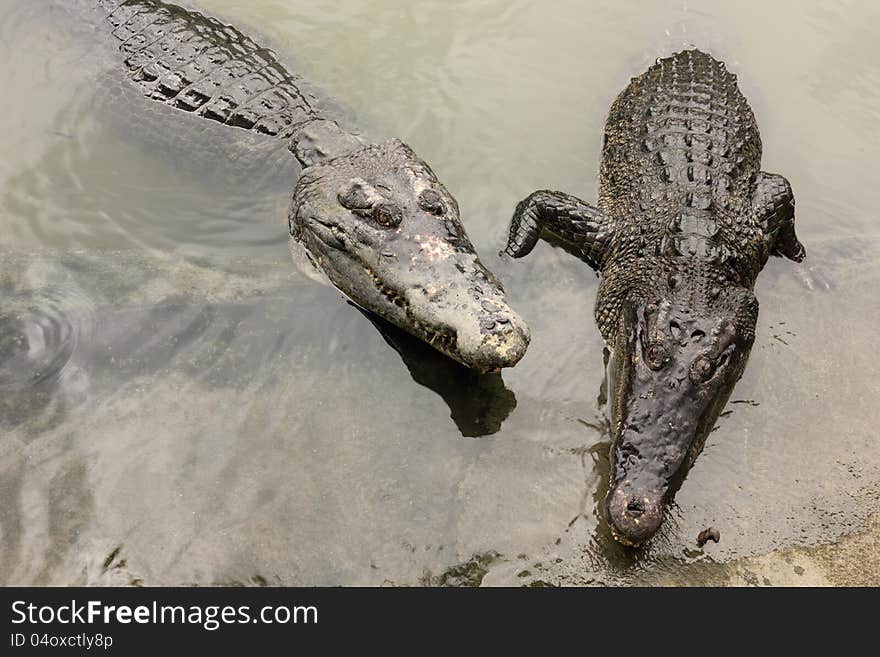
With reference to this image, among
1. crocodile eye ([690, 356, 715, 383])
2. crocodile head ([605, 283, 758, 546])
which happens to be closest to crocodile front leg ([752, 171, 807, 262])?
crocodile head ([605, 283, 758, 546])

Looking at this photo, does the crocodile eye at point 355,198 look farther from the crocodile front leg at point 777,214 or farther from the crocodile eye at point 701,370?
the crocodile front leg at point 777,214

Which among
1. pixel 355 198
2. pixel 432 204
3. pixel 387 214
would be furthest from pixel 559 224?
pixel 355 198

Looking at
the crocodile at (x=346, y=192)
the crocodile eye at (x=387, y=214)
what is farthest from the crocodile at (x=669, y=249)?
the crocodile eye at (x=387, y=214)

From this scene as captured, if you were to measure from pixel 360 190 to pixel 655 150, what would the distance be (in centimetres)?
192

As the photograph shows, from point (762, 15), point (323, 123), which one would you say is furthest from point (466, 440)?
point (762, 15)

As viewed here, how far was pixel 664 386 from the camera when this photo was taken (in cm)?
308

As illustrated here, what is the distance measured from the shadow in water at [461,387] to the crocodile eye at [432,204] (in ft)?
2.21

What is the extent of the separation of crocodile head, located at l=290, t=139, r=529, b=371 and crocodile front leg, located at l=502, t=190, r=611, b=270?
470 millimetres

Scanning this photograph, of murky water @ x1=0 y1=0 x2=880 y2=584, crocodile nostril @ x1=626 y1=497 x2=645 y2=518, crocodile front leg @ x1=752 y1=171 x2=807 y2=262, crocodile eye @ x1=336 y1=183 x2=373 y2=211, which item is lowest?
murky water @ x1=0 y1=0 x2=880 y2=584

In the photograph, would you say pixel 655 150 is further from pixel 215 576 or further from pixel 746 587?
pixel 215 576

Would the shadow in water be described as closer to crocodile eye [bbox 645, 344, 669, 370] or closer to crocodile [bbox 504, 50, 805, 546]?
crocodile [bbox 504, 50, 805, 546]

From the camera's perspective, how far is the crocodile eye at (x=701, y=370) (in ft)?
10.2

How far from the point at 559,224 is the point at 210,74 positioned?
8.02 ft

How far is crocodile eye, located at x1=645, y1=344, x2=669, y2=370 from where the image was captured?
3.14 meters
